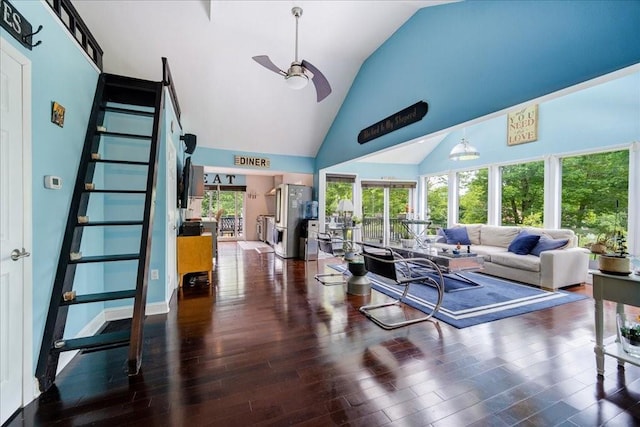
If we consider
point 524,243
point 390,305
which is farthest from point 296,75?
point 524,243

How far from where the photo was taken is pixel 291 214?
673 cm

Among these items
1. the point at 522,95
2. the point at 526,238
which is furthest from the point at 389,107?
the point at 526,238

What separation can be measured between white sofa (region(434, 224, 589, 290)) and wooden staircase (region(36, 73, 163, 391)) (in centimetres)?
538

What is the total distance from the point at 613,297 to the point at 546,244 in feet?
10.3

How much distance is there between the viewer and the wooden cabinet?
164 inches

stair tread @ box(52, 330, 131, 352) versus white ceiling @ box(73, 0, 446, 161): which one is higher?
white ceiling @ box(73, 0, 446, 161)

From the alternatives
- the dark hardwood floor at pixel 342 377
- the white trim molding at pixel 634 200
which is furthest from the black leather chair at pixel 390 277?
the white trim molding at pixel 634 200

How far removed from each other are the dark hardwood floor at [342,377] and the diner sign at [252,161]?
3.88 metres

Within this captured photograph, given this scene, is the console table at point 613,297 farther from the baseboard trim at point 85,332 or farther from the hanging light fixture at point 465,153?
the baseboard trim at point 85,332

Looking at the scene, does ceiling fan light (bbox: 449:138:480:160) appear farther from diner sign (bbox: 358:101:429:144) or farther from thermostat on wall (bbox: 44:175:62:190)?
thermostat on wall (bbox: 44:175:62:190)

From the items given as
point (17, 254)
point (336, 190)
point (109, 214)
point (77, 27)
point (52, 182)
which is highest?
point (77, 27)

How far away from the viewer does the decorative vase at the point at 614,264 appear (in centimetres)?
200

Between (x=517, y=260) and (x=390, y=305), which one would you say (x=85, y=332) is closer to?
(x=390, y=305)

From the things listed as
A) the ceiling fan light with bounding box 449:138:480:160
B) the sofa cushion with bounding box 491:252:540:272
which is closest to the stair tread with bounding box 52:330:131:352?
the sofa cushion with bounding box 491:252:540:272
